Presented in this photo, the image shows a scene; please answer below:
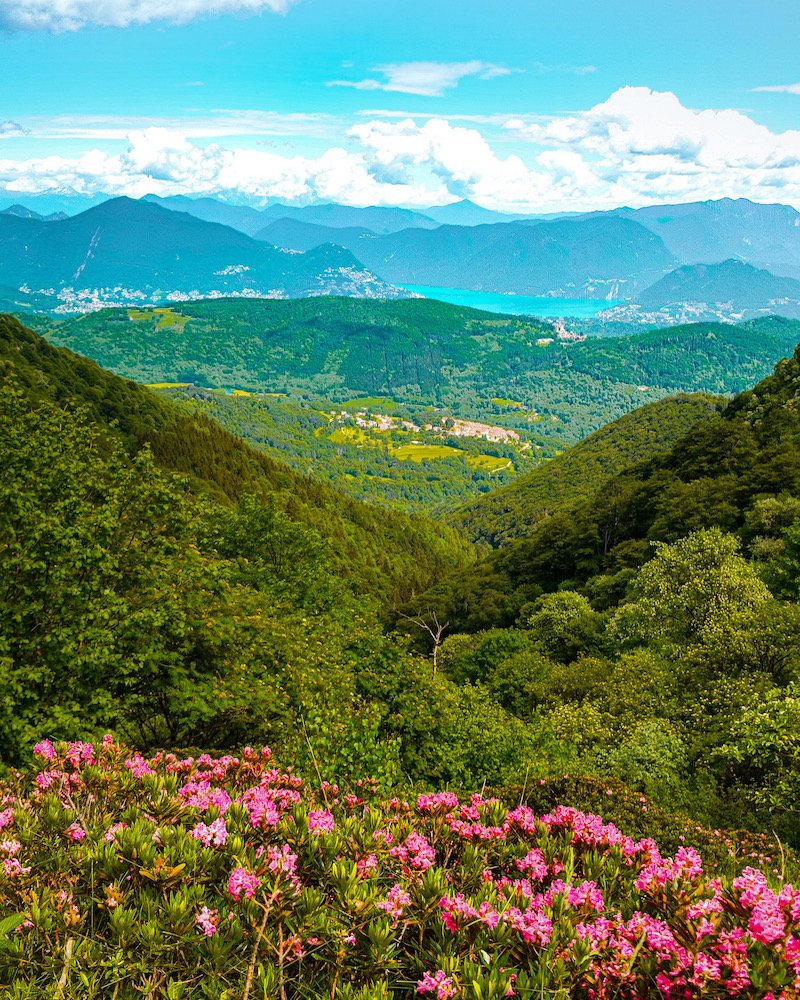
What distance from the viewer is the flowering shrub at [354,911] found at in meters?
4.42

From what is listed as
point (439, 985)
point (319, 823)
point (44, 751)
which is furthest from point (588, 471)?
point (439, 985)

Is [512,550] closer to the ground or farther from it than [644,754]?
closer to the ground

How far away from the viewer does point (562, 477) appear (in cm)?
19288

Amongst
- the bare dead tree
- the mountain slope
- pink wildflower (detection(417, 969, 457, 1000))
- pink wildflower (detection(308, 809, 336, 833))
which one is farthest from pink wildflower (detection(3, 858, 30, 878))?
the mountain slope

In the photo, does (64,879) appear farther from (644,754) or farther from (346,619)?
(346,619)

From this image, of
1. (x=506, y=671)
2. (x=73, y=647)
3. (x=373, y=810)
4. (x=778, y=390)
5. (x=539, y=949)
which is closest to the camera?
(x=539, y=949)

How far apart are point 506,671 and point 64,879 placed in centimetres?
3187

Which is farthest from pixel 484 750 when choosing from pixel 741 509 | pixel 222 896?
pixel 741 509

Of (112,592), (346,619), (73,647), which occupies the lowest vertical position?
(346,619)

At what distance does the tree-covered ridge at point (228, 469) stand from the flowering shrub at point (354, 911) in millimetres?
83647

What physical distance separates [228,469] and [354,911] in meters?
135

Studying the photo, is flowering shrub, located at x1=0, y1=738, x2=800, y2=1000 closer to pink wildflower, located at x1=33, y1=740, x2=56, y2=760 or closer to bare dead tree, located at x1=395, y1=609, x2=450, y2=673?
pink wildflower, located at x1=33, y1=740, x2=56, y2=760

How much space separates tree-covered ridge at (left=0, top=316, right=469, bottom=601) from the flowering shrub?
8365cm

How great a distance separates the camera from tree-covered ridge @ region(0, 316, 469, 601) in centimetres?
10856
